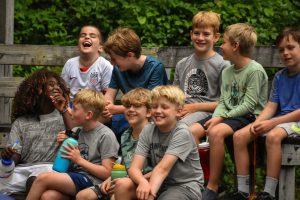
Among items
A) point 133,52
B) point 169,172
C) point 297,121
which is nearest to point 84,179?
point 169,172

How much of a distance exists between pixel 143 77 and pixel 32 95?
3.07ft

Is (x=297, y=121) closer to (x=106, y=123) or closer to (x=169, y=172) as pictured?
(x=169, y=172)

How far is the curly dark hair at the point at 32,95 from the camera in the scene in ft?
23.7

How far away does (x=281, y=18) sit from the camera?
11109 mm

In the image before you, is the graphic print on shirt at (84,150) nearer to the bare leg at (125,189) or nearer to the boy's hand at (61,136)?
the boy's hand at (61,136)

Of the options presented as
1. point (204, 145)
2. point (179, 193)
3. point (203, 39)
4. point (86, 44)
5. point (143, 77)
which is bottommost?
point (179, 193)

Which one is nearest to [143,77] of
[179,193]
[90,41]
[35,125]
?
[90,41]

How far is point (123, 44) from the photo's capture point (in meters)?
7.34

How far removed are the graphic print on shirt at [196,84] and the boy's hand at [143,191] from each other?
4.56 ft

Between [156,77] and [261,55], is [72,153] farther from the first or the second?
[261,55]

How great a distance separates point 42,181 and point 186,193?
1.11m

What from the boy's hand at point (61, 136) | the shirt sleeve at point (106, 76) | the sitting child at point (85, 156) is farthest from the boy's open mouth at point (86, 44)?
the boy's hand at point (61, 136)

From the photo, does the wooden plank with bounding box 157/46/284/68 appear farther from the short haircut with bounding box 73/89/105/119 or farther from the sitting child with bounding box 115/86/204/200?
the sitting child with bounding box 115/86/204/200

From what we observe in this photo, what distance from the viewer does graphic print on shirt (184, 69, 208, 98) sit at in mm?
7312
